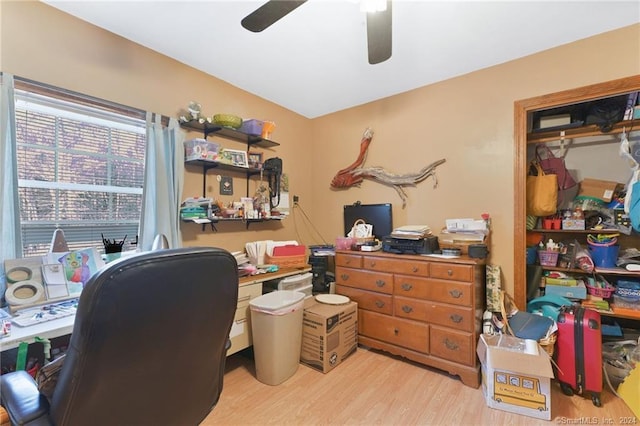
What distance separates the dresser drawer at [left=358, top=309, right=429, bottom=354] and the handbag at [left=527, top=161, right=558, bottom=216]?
141 centimetres

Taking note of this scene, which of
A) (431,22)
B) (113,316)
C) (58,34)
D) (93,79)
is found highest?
(431,22)

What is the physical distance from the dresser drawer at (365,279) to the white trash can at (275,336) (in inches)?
26.5

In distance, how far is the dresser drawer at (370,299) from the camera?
2.46 m

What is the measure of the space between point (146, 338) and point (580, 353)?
2.54 meters

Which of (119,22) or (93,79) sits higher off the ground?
(119,22)

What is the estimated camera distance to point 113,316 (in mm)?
748

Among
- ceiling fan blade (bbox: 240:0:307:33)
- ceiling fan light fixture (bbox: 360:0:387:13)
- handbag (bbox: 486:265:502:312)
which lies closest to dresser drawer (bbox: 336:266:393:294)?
handbag (bbox: 486:265:502:312)

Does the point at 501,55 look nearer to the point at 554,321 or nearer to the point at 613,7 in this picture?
the point at 613,7

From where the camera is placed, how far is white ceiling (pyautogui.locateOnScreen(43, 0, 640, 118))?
1741 mm

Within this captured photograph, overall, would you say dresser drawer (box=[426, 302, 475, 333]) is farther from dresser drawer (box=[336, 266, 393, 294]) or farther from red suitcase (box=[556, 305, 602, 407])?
red suitcase (box=[556, 305, 602, 407])

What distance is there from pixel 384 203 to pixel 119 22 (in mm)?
2631

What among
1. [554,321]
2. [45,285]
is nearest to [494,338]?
[554,321]

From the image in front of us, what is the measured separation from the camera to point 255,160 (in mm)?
2830

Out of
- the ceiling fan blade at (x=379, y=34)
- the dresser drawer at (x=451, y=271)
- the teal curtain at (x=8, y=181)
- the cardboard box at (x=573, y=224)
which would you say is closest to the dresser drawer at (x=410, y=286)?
the dresser drawer at (x=451, y=271)
